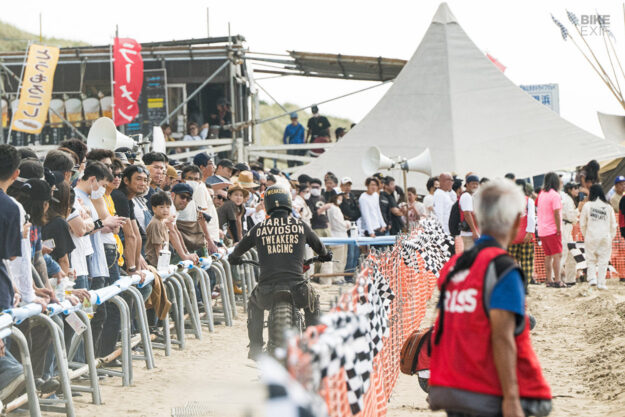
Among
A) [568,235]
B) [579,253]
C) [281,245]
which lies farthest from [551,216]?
[281,245]

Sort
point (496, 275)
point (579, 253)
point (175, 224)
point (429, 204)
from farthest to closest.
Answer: point (429, 204) < point (579, 253) < point (175, 224) < point (496, 275)

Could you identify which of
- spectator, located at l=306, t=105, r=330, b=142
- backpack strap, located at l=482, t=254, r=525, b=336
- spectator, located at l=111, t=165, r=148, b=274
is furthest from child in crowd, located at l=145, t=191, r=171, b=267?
spectator, located at l=306, t=105, r=330, b=142

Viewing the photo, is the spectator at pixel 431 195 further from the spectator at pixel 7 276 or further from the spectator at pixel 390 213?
the spectator at pixel 7 276

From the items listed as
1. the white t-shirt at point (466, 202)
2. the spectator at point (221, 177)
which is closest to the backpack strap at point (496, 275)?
the spectator at point (221, 177)

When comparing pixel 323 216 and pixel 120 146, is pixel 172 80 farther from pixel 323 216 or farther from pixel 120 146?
pixel 120 146

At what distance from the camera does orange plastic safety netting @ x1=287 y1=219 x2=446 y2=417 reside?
12.6 ft

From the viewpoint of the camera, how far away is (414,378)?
9.20 meters

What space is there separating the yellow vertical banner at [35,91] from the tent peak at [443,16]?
10370mm

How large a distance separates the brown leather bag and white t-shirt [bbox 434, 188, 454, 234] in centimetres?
1133

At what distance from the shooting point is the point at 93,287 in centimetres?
847

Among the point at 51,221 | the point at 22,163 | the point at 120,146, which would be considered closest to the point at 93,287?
the point at 51,221

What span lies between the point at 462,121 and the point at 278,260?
1844cm

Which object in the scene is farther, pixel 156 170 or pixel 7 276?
pixel 156 170

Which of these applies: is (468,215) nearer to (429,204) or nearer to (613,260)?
(429,204)
